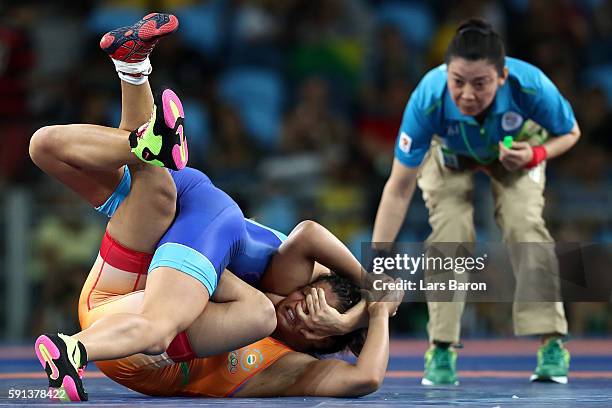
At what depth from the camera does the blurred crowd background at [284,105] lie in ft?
26.8

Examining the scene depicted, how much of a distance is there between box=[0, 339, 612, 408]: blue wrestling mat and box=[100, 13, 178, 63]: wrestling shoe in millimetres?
1185

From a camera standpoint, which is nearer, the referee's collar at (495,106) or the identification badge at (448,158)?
the referee's collar at (495,106)

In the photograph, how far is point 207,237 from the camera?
4.05 metres

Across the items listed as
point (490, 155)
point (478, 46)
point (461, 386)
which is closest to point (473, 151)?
point (490, 155)

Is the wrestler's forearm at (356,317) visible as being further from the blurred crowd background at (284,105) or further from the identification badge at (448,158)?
the blurred crowd background at (284,105)

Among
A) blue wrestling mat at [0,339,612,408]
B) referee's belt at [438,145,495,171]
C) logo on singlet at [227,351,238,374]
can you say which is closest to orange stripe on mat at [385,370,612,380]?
blue wrestling mat at [0,339,612,408]

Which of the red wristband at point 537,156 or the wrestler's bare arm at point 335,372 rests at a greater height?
the red wristband at point 537,156

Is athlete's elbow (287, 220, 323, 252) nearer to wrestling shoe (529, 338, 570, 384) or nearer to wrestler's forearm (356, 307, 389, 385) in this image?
wrestler's forearm (356, 307, 389, 385)

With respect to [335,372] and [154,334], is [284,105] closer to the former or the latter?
[335,372]

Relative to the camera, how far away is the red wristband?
5000 mm

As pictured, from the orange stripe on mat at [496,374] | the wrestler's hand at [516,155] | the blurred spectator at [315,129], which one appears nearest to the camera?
the wrestler's hand at [516,155]

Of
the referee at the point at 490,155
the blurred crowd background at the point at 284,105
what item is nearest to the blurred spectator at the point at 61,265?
the blurred crowd background at the point at 284,105

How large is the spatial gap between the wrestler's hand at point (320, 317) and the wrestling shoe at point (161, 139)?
0.67 metres

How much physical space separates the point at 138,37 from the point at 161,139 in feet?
1.36
